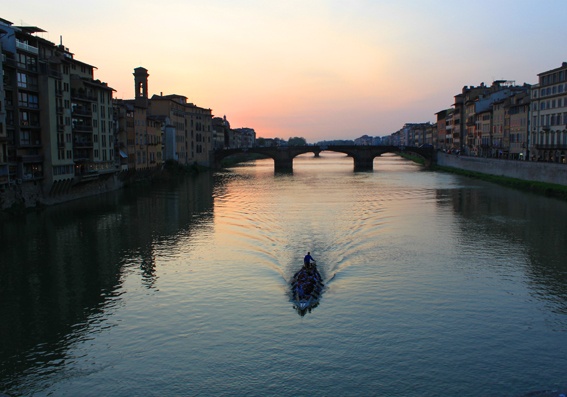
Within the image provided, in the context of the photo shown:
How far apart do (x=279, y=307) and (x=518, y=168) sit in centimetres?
5050

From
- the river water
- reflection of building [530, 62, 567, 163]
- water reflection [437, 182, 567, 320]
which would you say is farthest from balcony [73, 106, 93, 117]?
reflection of building [530, 62, 567, 163]

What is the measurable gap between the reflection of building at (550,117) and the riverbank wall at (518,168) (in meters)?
4.10

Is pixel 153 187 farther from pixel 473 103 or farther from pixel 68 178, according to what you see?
pixel 473 103

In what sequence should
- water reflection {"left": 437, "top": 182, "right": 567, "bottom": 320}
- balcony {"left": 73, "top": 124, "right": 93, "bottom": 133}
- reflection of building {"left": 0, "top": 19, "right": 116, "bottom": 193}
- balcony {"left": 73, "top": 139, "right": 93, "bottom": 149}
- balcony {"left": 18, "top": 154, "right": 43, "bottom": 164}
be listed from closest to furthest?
water reflection {"left": 437, "top": 182, "right": 567, "bottom": 320} → reflection of building {"left": 0, "top": 19, "right": 116, "bottom": 193} → balcony {"left": 18, "top": 154, "right": 43, "bottom": 164} → balcony {"left": 73, "top": 139, "right": 93, "bottom": 149} → balcony {"left": 73, "top": 124, "right": 93, "bottom": 133}

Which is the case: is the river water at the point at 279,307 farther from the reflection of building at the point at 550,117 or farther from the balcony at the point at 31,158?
Result: the reflection of building at the point at 550,117

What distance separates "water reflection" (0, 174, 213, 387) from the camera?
58.8ft

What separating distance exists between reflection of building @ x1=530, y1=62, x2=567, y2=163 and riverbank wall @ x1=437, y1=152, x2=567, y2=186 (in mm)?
4104

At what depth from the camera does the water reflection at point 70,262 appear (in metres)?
17.9

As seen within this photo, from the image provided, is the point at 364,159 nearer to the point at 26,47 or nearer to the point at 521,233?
the point at 521,233

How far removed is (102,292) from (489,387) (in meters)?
15.4

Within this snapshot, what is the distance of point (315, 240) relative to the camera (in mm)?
32625

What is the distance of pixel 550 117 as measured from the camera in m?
63.5

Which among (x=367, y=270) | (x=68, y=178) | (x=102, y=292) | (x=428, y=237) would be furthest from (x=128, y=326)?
(x=68, y=178)

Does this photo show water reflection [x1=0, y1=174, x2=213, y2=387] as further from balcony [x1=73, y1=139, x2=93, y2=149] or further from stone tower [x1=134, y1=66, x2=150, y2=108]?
stone tower [x1=134, y1=66, x2=150, y2=108]
